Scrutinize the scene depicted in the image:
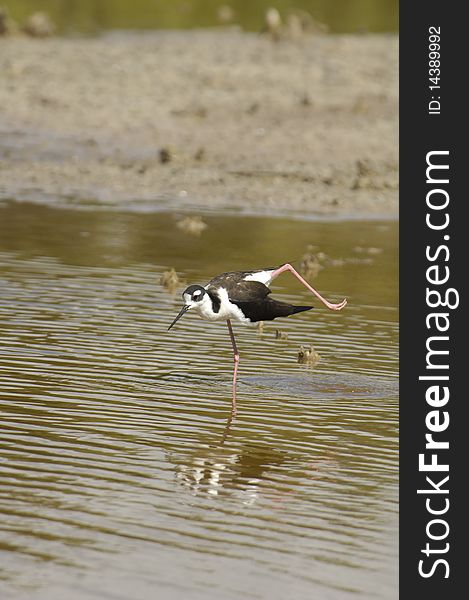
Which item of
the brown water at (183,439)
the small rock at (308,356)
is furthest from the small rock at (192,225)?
the small rock at (308,356)

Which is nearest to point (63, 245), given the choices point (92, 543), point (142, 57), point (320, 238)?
point (320, 238)

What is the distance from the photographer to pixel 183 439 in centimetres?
853

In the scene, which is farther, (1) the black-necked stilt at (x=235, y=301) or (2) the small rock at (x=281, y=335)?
(2) the small rock at (x=281, y=335)

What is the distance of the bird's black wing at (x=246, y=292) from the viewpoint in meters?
10.1

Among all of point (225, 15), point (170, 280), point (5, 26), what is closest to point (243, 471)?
point (170, 280)

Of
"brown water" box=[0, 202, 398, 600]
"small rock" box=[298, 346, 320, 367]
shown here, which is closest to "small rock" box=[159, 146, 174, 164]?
"brown water" box=[0, 202, 398, 600]

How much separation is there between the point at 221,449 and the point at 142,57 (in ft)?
59.0

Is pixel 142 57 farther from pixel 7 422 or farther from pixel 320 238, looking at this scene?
pixel 7 422

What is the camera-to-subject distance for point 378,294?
44.1ft

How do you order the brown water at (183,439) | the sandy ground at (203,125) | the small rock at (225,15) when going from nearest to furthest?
the brown water at (183,439), the sandy ground at (203,125), the small rock at (225,15)

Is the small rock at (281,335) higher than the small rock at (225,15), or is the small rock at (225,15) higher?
the small rock at (225,15)

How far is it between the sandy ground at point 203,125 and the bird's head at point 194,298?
776cm

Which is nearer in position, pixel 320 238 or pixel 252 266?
pixel 252 266

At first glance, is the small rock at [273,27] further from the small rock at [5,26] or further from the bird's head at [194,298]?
the bird's head at [194,298]
